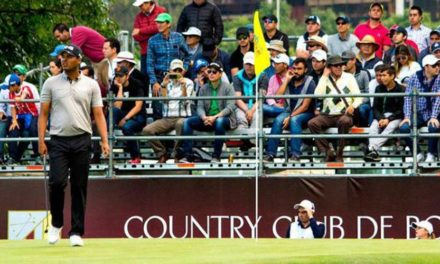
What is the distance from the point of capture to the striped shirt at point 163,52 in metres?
24.2

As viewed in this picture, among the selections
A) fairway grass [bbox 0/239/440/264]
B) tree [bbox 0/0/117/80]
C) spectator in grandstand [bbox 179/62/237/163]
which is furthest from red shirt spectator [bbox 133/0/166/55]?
tree [bbox 0/0/117/80]

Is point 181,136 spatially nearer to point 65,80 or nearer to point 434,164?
point 434,164

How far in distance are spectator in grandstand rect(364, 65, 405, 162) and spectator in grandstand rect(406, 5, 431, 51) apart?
2.41 m

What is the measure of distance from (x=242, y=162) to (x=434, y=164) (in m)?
2.54

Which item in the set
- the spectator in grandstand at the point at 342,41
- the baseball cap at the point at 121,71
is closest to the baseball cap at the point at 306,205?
the baseball cap at the point at 121,71

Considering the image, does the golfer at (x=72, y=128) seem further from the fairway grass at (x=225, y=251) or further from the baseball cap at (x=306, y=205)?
the baseball cap at (x=306, y=205)

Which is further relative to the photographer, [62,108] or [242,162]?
[242,162]

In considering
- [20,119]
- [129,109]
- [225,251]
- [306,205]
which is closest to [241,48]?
[129,109]

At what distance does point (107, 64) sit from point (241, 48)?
6.32 feet

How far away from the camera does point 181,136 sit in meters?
22.5

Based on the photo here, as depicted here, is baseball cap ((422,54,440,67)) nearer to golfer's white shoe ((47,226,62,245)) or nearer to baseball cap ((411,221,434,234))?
baseball cap ((411,221,434,234))

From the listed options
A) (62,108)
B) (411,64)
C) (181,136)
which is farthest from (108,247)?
(411,64)

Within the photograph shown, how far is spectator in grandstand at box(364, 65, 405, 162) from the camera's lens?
22.2 meters

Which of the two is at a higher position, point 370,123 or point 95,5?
point 95,5
